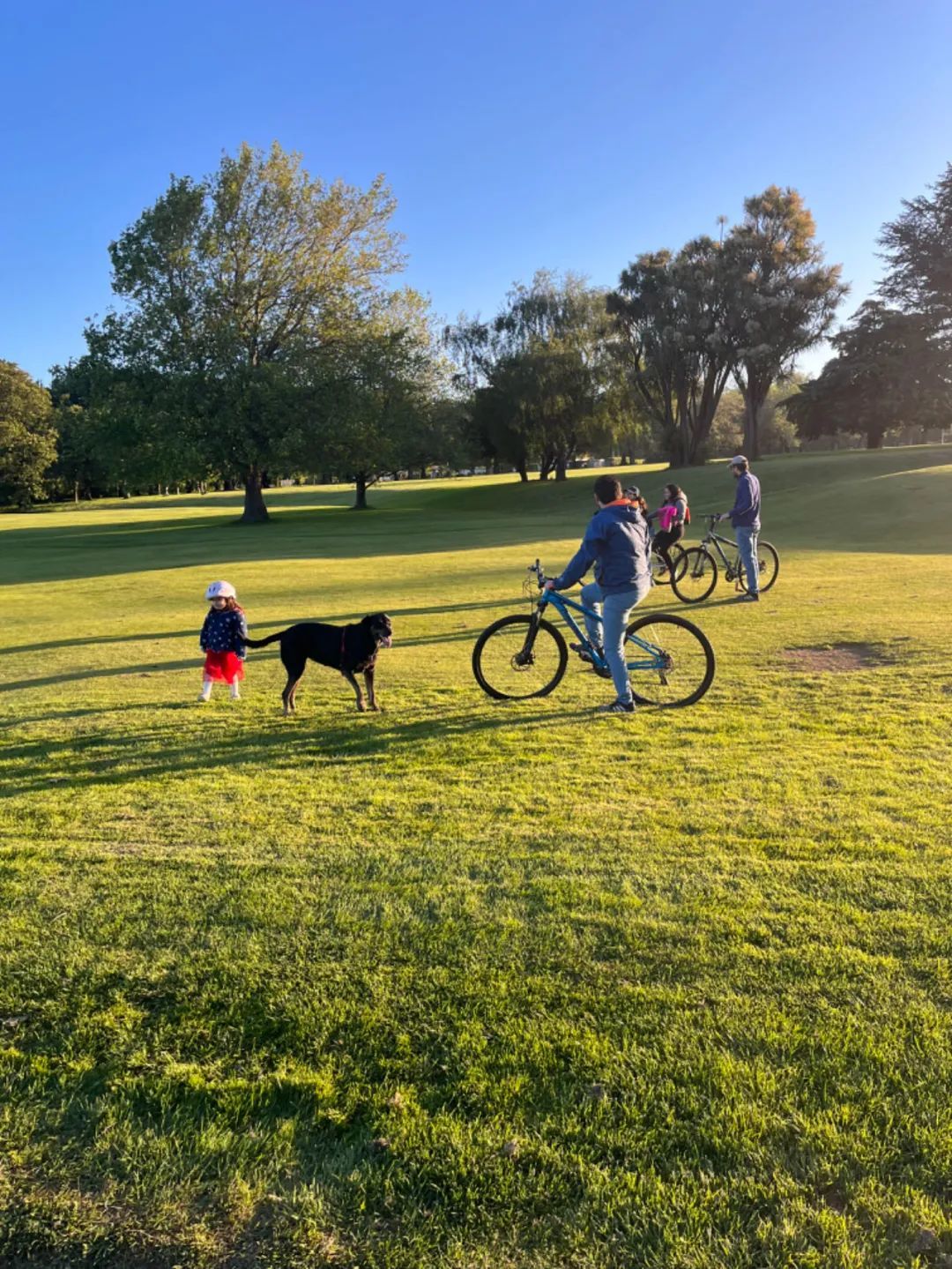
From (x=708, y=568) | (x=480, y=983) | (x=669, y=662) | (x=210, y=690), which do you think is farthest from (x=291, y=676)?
(x=708, y=568)

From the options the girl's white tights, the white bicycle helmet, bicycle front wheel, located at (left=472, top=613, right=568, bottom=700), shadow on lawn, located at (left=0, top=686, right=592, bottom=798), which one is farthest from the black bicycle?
the white bicycle helmet

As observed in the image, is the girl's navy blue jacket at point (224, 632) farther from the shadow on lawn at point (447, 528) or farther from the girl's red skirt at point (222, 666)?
the shadow on lawn at point (447, 528)

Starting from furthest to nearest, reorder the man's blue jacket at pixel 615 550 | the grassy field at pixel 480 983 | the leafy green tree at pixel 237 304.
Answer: the leafy green tree at pixel 237 304 < the man's blue jacket at pixel 615 550 < the grassy field at pixel 480 983

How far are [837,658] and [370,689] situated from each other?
5319mm

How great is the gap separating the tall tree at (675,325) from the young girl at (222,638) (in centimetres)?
4700

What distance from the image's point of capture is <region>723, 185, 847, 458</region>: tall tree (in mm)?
47625

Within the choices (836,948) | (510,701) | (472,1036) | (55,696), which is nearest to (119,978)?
(472,1036)

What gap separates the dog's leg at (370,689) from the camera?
7260 mm

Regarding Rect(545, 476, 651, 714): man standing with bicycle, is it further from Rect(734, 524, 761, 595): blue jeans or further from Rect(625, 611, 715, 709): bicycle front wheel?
Rect(734, 524, 761, 595): blue jeans

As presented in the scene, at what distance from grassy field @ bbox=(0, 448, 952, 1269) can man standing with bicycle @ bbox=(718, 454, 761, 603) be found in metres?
4.75

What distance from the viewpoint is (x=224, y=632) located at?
25.3 feet

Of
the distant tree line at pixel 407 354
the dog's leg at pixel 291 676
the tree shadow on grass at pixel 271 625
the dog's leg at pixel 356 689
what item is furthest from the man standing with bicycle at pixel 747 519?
the distant tree line at pixel 407 354

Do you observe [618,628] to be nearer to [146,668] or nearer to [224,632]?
[224,632]

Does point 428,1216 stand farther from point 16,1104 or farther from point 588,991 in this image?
point 16,1104
